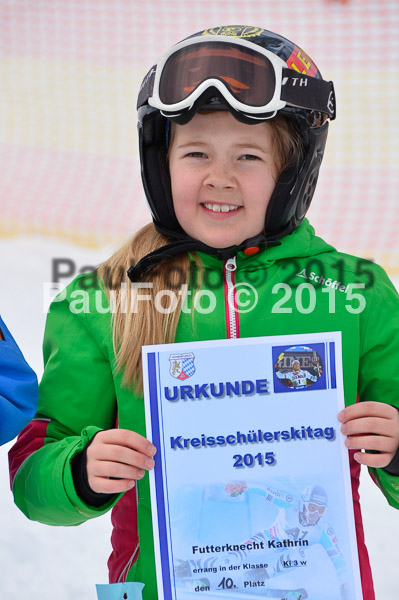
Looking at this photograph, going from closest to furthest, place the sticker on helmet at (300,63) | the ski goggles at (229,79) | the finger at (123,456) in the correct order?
the finger at (123,456), the ski goggles at (229,79), the sticker on helmet at (300,63)

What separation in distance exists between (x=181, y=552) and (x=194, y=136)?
766mm

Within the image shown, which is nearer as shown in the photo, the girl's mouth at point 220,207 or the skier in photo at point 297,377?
the skier in photo at point 297,377

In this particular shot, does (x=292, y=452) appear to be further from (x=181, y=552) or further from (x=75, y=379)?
(x=75, y=379)

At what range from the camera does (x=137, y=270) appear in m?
1.53

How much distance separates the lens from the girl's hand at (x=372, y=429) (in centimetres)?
131

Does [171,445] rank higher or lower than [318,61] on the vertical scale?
lower

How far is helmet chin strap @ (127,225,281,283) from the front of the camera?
1.51 meters

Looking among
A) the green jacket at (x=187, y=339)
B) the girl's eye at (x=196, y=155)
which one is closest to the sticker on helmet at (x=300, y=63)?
the girl's eye at (x=196, y=155)

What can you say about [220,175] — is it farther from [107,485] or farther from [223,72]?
[107,485]

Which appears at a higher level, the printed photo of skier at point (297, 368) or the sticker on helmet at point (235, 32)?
the sticker on helmet at point (235, 32)

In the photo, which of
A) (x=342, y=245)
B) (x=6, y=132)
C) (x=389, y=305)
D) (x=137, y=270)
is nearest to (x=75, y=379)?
(x=137, y=270)

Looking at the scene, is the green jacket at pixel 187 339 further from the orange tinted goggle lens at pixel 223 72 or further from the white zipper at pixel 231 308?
the orange tinted goggle lens at pixel 223 72

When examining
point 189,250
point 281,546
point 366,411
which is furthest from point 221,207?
point 281,546

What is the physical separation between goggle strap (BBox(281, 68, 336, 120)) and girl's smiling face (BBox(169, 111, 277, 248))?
0.08 meters
